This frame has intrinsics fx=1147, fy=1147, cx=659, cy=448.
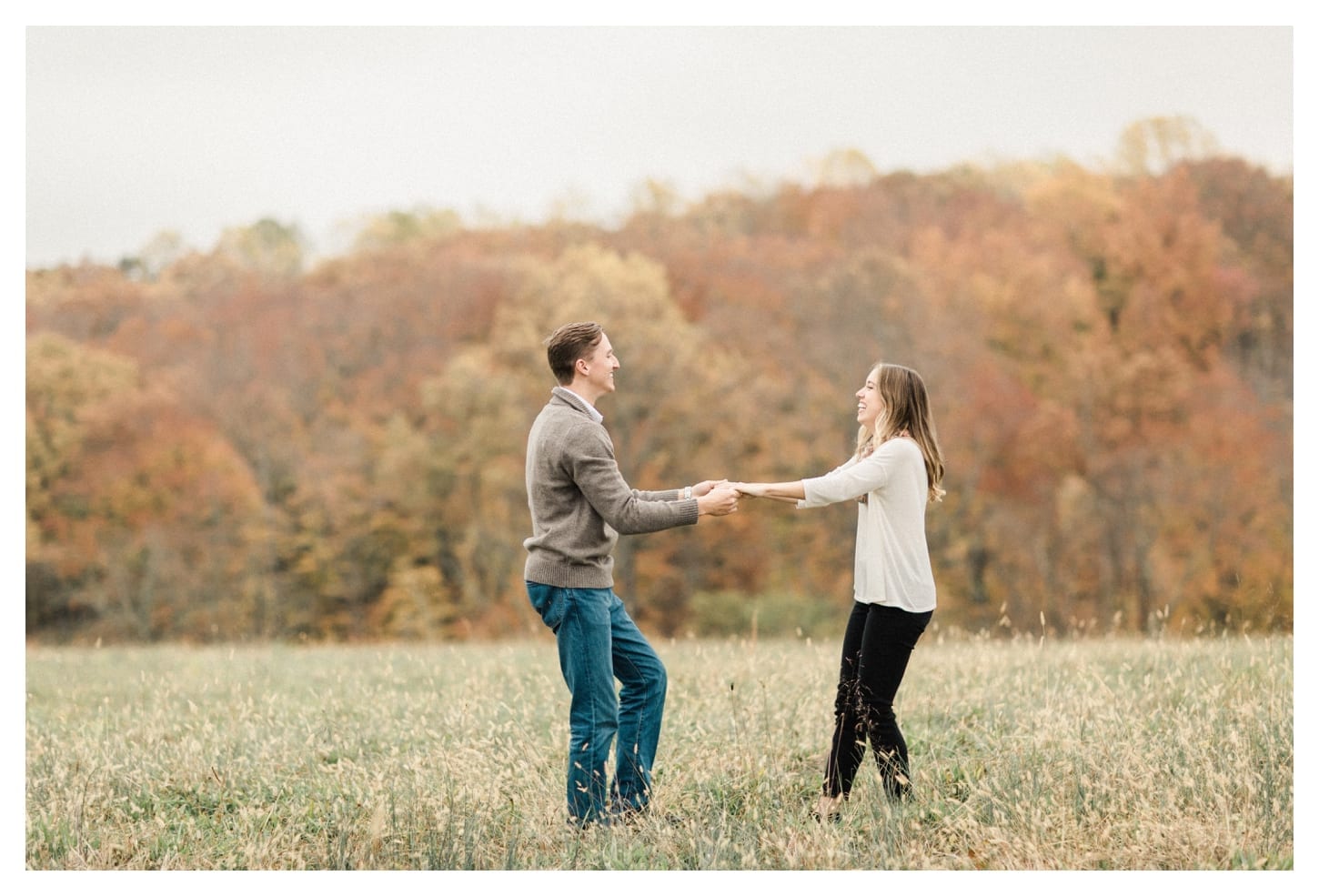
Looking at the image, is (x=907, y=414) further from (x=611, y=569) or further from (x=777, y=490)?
(x=611, y=569)

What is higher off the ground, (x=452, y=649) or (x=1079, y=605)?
(x=452, y=649)

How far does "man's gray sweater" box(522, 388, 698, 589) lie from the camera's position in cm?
486

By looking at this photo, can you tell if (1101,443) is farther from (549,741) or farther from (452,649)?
(549,741)

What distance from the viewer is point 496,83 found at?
1883cm

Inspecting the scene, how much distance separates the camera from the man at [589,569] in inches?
193

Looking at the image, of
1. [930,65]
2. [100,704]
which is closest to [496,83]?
[930,65]

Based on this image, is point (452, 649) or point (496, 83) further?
point (496, 83)

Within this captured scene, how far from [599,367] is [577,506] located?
63 centimetres

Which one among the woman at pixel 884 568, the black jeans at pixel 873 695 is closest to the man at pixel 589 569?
the woman at pixel 884 568

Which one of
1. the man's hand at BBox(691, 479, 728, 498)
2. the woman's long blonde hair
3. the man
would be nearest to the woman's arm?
the man's hand at BBox(691, 479, 728, 498)

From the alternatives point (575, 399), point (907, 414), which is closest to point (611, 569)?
point (575, 399)

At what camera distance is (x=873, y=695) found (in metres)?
5.00

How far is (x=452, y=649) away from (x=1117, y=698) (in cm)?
667
